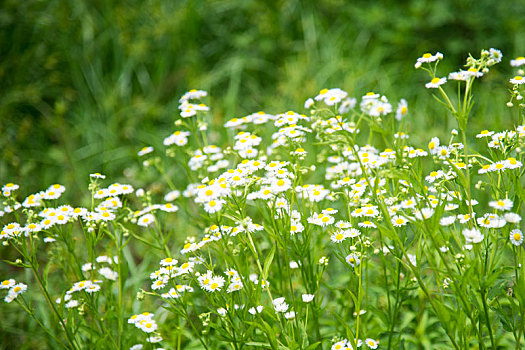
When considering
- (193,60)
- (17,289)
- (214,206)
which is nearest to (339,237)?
(214,206)

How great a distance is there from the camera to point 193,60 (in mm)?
3984

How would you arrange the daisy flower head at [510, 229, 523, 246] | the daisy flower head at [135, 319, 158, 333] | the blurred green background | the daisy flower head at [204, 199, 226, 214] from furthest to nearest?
1. the blurred green background
2. the daisy flower head at [135, 319, 158, 333]
3. the daisy flower head at [204, 199, 226, 214]
4. the daisy flower head at [510, 229, 523, 246]

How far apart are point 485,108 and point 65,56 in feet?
10.3

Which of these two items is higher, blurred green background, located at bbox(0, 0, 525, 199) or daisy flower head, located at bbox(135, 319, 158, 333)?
blurred green background, located at bbox(0, 0, 525, 199)

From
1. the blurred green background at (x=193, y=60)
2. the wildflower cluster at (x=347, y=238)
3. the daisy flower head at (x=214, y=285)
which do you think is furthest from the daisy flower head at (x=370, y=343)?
the blurred green background at (x=193, y=60)

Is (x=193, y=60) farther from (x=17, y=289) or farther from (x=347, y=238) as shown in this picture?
(x=347, y=238)

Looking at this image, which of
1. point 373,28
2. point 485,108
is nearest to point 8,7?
point 373,28

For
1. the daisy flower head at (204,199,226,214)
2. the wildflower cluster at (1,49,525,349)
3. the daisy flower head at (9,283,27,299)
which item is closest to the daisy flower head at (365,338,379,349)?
the wildflower cluster at (1,49,525,349)

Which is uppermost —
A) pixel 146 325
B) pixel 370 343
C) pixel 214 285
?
pixel 214 285

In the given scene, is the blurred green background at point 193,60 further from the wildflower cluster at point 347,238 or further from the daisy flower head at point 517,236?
the daisy flower head at point 517,236

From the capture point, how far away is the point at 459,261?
4.72 ft

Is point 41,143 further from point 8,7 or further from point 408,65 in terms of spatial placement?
point 408,65

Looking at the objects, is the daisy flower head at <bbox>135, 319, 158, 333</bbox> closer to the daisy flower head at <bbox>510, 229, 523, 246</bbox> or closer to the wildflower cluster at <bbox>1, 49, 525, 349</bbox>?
the wildflower cluster at <bbox>1, 49, 525, 349</bbox>

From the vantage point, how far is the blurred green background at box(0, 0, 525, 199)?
3.61 meters
